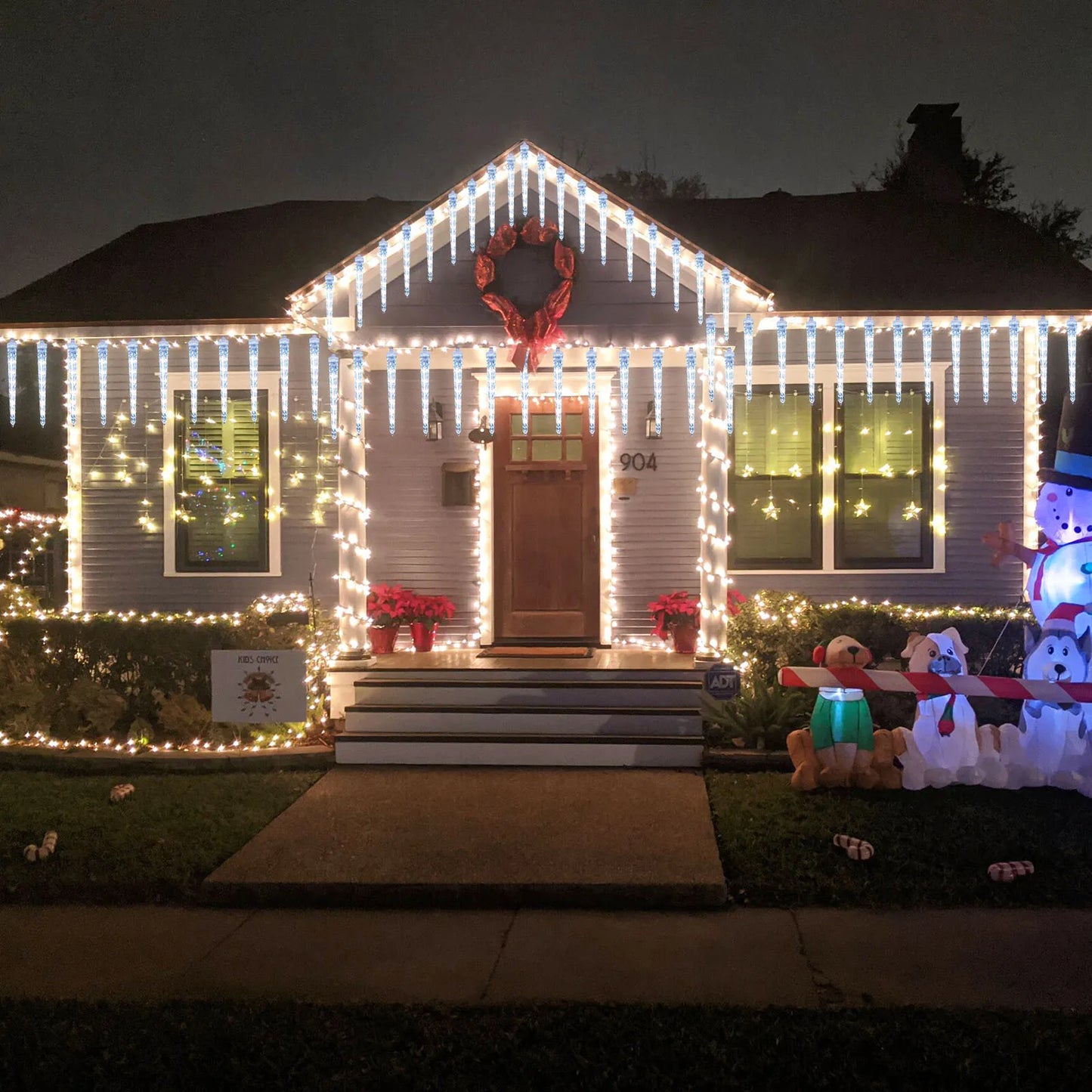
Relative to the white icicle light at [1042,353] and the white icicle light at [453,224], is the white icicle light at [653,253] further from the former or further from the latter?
the white icicle light at [1042,353]

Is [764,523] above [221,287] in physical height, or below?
below

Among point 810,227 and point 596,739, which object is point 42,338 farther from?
point 810,227

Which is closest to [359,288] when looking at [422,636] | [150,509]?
[422,636]

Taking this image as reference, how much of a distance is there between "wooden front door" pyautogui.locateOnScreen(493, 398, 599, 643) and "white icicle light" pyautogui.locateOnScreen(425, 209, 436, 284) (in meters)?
1.71

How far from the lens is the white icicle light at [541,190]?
834 centimetres

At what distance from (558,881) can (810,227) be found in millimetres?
8682

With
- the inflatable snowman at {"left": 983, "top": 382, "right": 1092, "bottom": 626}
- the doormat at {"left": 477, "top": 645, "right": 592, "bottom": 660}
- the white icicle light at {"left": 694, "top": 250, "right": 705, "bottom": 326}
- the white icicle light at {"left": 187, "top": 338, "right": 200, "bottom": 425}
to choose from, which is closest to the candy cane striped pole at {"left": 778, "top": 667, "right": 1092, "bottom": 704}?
the inflatable snowman at {"left": 983, "top": 382, "right": 1092, "bottom": 626}

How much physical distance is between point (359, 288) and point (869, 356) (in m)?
4.61

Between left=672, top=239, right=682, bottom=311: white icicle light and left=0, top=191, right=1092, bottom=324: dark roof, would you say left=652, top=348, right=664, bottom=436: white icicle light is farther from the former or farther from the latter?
left=0, top=191, right=1092, bottom=324: dark roof

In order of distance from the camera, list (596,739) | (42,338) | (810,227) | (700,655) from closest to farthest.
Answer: (596,739) → (700,655) → (42,338) → (810,227)

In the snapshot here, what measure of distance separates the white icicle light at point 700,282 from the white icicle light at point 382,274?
8.53 feet

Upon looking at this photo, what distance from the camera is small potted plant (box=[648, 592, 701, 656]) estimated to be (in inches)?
350

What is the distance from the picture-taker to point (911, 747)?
21.3ft

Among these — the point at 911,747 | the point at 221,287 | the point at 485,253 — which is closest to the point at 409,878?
the point at 911,747
